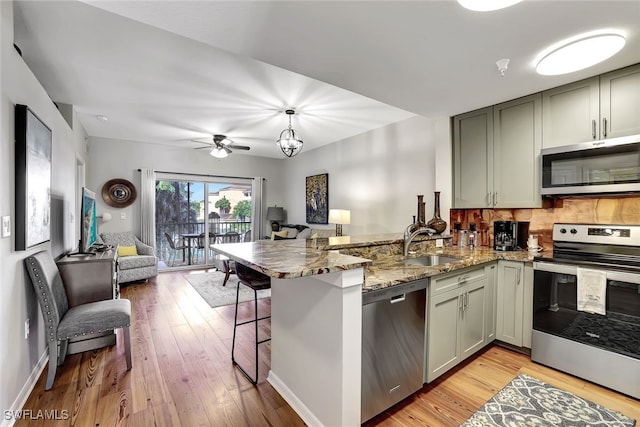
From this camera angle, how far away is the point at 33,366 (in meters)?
2.09

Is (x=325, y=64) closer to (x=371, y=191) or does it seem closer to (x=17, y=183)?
(x=17, y=183)

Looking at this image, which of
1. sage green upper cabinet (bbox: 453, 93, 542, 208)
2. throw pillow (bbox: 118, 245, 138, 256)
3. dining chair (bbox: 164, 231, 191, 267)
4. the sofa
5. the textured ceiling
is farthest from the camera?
dining chair (bbox: 164, 231, 191, 267)

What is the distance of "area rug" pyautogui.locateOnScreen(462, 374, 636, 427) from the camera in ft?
5.60

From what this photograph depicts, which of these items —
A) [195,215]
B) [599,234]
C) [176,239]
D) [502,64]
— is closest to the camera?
[502,64]

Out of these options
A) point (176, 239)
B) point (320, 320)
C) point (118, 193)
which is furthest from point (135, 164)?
point (320, 320)

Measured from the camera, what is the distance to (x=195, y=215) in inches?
255

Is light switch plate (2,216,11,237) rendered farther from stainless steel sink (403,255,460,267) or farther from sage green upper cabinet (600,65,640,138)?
sage green upper cabinet (600,65,640,138)

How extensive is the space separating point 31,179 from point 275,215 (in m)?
5.13

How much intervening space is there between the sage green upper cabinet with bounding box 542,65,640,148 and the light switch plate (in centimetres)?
412

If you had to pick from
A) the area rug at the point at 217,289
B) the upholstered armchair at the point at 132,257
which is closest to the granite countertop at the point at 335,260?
the area rug at the point at 217,289

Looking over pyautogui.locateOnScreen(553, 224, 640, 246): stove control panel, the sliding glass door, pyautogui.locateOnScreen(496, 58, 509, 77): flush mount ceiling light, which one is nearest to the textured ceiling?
pyautogui.locateOnScreen(496, 58, 509, 77): flush mount ceiling light

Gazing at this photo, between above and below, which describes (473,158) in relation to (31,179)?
above

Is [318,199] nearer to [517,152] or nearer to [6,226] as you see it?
[517,152]

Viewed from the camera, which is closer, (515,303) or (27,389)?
(27,389)
